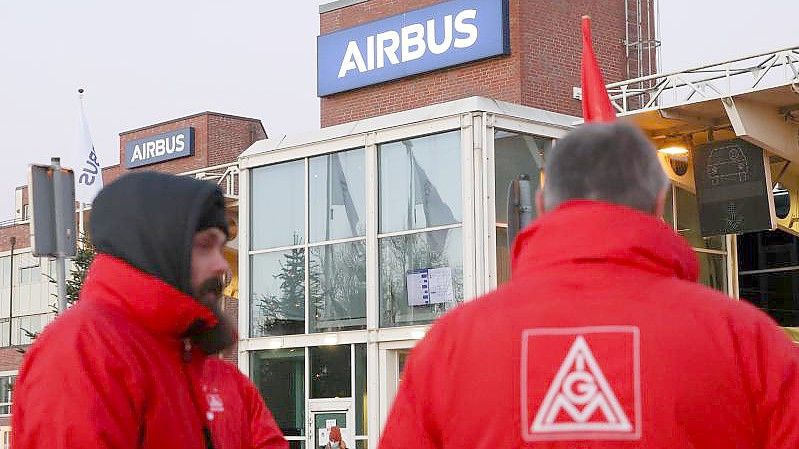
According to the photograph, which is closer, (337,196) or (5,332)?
(337,196)

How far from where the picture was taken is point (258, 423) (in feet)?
14.7

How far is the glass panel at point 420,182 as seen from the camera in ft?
76.0

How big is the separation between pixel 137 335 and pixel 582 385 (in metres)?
1.23

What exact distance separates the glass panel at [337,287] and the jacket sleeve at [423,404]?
70.2ft

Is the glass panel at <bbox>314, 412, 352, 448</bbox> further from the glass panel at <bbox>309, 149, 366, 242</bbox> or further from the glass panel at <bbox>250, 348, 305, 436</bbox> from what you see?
the glass panel at <bbox>309, 149, 366, 242</bbox>

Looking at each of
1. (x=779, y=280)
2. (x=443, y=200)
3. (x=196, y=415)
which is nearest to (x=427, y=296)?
(x=443, y=200)

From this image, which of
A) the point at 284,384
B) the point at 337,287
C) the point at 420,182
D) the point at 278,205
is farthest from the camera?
the point at 278,205

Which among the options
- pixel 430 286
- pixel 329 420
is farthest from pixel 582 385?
pixel 329 420

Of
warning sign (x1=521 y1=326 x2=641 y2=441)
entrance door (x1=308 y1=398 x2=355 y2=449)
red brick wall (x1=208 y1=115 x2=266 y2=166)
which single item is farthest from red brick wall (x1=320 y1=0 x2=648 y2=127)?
warning sign (x1=521 y1=326 x2=641 y2=441)

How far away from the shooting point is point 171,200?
3566 millimetres

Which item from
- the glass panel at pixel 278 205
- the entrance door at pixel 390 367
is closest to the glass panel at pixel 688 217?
the entrance door at pixel 390 367

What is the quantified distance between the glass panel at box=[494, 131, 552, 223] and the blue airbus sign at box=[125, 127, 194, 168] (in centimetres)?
2275

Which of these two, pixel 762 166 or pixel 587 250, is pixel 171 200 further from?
pixel 762 166

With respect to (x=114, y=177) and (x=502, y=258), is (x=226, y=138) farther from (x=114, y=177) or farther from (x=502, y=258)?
(x=502, y=258)
